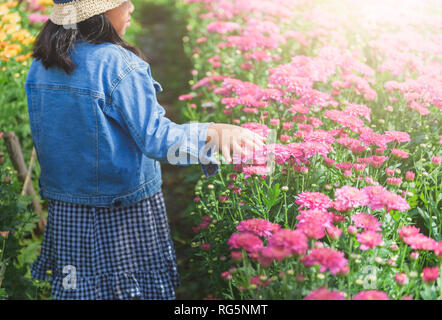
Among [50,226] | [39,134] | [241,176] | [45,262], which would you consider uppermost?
[39,134]

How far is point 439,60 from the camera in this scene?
3.59 metres

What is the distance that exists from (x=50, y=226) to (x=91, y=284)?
1.09ft

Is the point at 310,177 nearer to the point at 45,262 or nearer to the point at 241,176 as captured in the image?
the point at 241,176

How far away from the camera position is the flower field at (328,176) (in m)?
1.51

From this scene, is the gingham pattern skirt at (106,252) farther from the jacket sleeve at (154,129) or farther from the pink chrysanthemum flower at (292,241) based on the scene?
the pink chrysanthemum flower at (292,241)

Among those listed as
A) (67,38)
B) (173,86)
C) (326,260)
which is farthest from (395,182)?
(173,86)

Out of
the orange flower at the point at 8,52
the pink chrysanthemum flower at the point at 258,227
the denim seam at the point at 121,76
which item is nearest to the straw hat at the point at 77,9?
the denim seam at the point at 121,76

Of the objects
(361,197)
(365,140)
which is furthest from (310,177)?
(361,197)

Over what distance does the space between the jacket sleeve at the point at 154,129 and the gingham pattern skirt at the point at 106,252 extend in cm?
52

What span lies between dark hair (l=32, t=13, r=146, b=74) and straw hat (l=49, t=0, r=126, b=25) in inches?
1.2

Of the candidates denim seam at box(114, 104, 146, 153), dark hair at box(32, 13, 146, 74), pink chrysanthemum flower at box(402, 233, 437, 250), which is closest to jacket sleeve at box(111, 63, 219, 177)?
denim seam at box(114, 104, 146, 153)

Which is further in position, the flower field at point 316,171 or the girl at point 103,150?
the girl at point 103,150

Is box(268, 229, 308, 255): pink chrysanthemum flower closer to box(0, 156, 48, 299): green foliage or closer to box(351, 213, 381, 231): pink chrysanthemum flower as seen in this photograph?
box(351, 213, 381, 231): pink chrysanthemum flower
